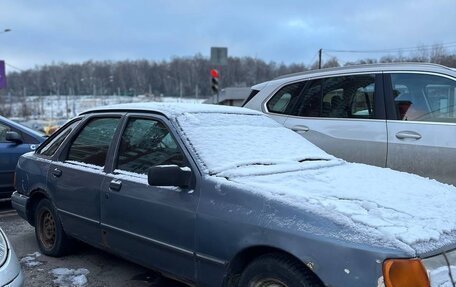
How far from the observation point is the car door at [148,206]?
131 inches

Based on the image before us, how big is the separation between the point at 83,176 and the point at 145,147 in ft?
2.60

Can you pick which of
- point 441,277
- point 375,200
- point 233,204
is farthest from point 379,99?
point 441,277

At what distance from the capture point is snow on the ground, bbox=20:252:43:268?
4730 mm

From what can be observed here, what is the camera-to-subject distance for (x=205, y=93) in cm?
10588

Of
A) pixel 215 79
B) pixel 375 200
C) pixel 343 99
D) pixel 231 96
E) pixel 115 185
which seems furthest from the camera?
pixel 231 96

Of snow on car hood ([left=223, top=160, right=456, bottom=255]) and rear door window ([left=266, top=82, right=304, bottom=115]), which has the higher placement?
rear door window ([left=266, top=82, right=304, bottom=115])

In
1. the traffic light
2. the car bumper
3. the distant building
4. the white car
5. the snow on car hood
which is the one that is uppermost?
the traffic light

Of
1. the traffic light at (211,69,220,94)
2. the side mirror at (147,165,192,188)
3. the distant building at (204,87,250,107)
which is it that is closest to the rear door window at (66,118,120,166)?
the side mirror at (147,165,192,188)

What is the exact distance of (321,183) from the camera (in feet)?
10.6

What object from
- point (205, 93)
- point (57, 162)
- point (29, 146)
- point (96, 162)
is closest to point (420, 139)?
point (96, 162)

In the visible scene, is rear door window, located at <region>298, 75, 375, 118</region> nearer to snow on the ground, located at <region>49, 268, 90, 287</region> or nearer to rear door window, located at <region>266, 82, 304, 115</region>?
rear door window, located at <region>266, 82, 304, 115</region>

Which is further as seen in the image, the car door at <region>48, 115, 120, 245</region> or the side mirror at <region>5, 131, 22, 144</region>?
the side mirror at <region>5, 131, 22, 144</region>

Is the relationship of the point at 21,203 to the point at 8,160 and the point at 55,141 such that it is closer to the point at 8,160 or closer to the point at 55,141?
the point at 55,141

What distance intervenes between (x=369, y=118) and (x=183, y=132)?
7.73 ft
